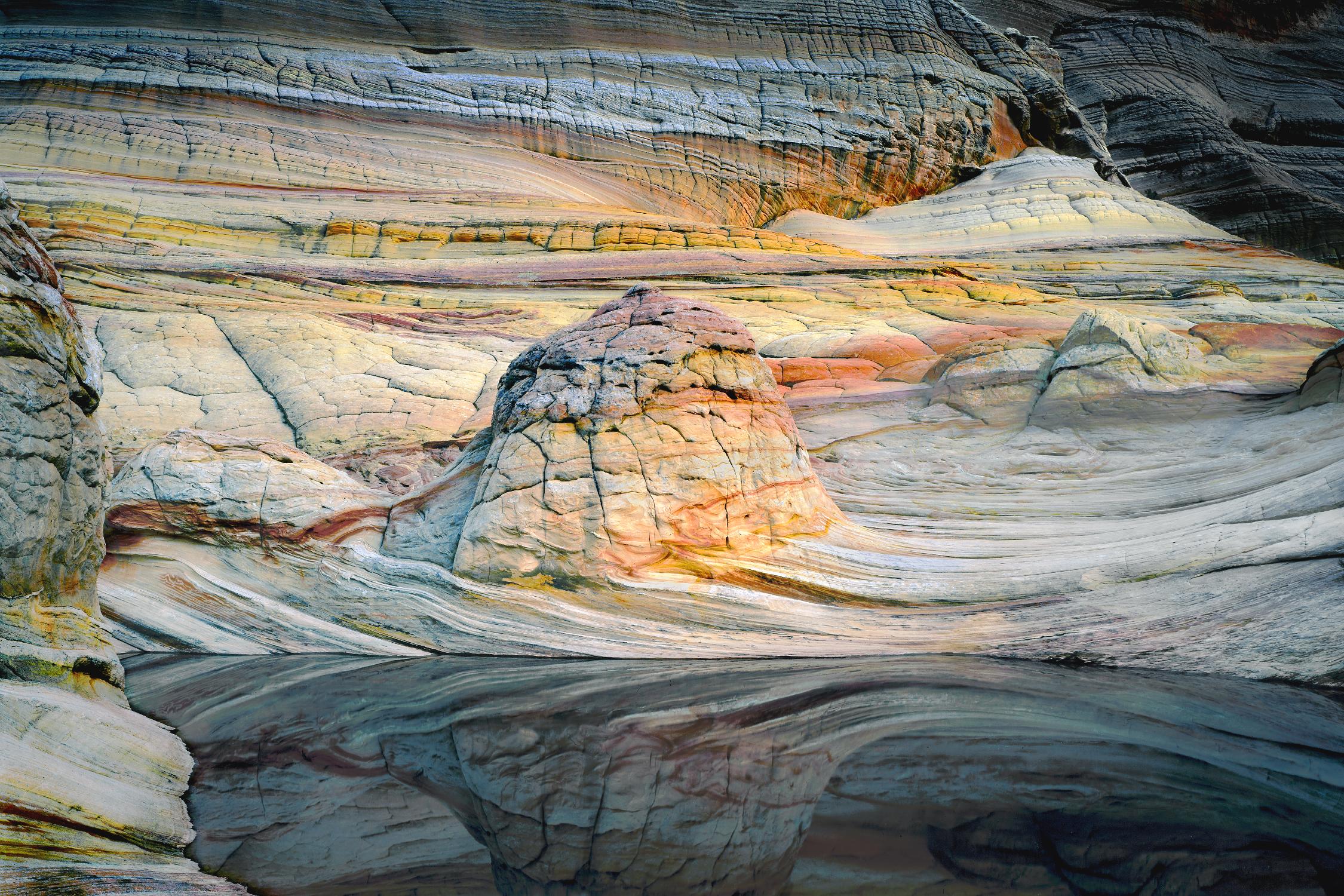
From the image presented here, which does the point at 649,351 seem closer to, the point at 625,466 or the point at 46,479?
the point at 625,466

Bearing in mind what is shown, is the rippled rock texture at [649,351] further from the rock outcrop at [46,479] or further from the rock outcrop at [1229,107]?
the rock outcrop at [1229,107]

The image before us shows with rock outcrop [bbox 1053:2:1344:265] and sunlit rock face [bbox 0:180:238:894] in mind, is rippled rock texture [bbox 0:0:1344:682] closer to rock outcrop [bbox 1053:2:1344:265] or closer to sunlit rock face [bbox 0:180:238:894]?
sunlit rock face [bbox 0:180:238:894]

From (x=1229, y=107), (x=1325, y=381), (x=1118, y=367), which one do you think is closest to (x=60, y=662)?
(x=1118, y=367)

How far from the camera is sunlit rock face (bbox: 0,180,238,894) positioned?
85.4 inches

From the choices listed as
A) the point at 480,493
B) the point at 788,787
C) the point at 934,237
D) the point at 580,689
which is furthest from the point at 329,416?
the point at 934,237

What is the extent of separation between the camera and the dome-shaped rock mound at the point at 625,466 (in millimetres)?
4727

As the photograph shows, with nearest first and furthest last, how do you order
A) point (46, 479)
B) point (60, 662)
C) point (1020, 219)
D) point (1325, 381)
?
point (60, 662)
point (46, 479)
point (1325, 381)
point (1020, 219)

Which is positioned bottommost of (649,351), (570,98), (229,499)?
(229,499)

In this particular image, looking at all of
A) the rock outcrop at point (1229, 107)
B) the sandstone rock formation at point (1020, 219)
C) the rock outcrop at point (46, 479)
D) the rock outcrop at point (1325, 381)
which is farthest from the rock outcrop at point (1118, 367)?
the rock outcrop at point (1229, 107)

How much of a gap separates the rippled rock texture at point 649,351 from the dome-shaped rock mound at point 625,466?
22mm

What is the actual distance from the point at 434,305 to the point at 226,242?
239 cm

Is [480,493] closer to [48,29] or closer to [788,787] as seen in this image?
[788,787]

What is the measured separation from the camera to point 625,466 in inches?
192

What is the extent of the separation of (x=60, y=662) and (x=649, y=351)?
2969 mm
